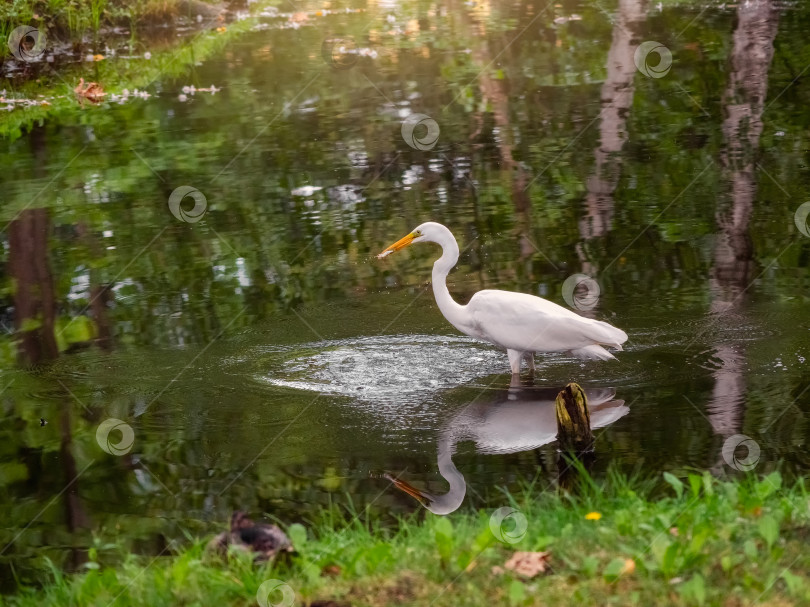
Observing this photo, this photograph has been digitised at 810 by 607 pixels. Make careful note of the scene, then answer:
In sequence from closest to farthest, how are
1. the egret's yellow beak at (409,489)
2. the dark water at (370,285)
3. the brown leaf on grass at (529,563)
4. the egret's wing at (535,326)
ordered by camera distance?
the brown leaf on grass at (529,563) → the egret's yellow beak at (409,489) → the dark water at (370,285) → the egret's wing at (535,326)

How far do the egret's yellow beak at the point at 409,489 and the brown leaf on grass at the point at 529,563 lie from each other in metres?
1.26

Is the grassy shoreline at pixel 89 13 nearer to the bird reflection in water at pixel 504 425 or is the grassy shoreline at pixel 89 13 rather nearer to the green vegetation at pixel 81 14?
the green vegetation at pixel 81 14

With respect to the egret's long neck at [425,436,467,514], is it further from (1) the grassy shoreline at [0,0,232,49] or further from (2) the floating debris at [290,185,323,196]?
(1) the grassy shoreline at [0,0,232,49]

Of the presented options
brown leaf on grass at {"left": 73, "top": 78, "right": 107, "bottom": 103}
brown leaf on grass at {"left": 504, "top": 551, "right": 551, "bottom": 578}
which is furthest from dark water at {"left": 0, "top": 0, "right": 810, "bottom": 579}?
brown leaf on grass at {"left": 504, "top": 551, "right": 551, "bottom": 578}

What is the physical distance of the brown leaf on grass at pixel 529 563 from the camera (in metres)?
3.85

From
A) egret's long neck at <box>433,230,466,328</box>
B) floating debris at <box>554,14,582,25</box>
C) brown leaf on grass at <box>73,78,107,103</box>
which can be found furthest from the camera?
floating debris at <box>554,14,582,25</box>

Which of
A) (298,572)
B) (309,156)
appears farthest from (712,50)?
(298,572)

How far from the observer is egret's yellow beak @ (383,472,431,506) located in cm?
520

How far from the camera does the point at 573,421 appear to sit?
5414 millimetres

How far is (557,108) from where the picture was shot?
14867mm

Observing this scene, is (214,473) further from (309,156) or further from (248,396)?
(309,156)

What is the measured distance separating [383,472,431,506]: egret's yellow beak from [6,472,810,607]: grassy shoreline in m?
0.70

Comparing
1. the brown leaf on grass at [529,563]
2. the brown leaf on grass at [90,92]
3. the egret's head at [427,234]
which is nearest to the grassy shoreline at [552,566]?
the brown leaf on grass at [529,563]

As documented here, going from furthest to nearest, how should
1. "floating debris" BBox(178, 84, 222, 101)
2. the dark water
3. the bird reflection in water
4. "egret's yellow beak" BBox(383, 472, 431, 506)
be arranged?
"floating debris" BBox(178, 84, 222, 101)
the dark water
the bird reflection in water
"egret's yellow beak" BBox(383, 472, 431, 506)
